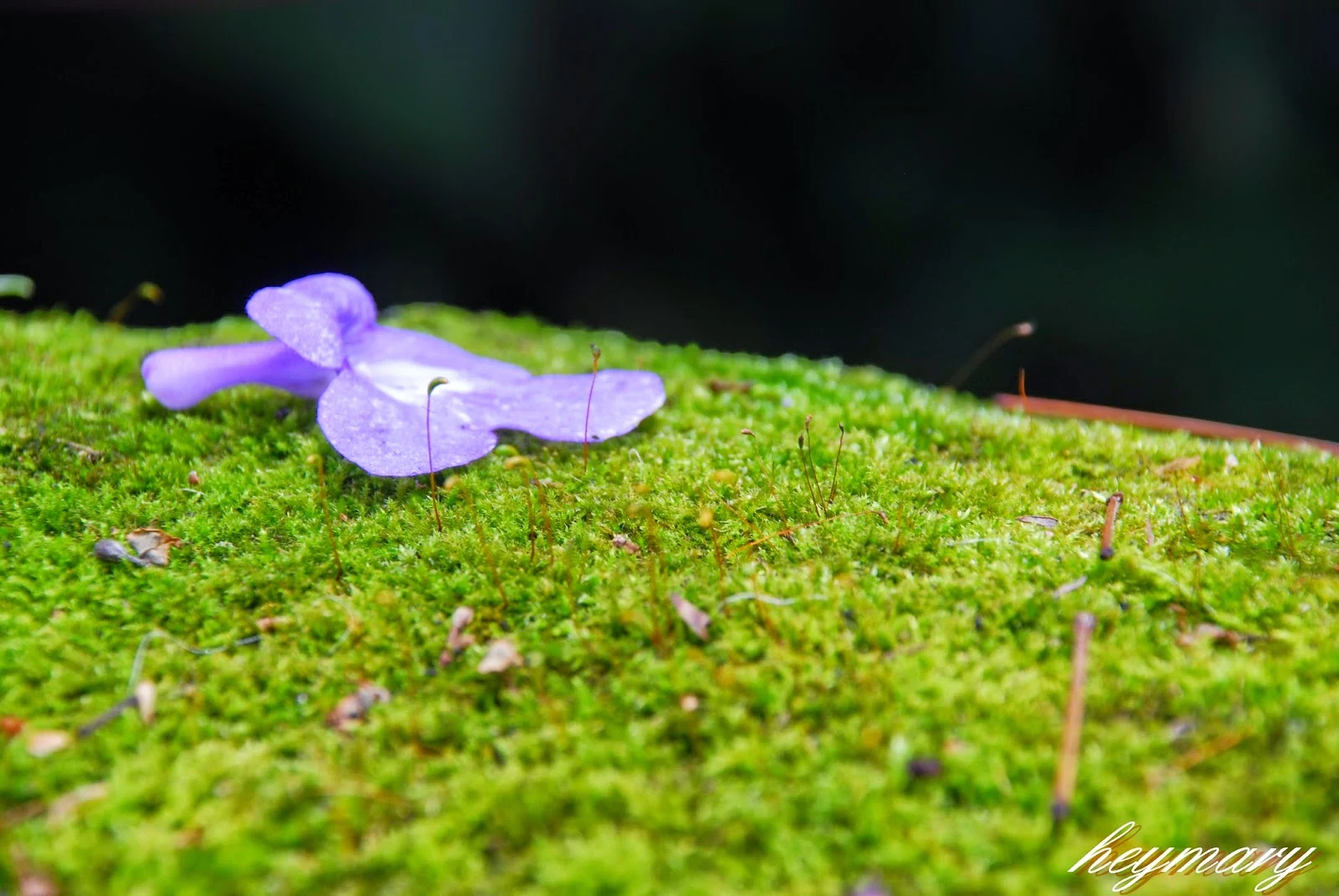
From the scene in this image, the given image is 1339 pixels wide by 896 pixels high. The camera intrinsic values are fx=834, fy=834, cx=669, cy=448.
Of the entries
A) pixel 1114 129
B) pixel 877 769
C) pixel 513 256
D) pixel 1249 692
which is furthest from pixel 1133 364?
pixel 877 769

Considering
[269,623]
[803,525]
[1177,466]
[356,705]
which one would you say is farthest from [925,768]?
[1177,466]

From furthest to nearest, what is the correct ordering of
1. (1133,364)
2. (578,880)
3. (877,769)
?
(1133,364)
(877,769)
(578,880)

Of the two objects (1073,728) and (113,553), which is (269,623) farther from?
(1073,728)

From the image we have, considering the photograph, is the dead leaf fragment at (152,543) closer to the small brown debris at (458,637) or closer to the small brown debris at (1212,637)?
the small brown debris at (458,637)

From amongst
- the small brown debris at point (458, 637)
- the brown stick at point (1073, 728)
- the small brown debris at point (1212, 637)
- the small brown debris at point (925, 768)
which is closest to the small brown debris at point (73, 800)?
the small brown debris at point (458, 637)

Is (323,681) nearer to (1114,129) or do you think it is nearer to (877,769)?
(877,769)

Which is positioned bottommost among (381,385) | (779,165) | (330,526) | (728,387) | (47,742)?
(47,742)
